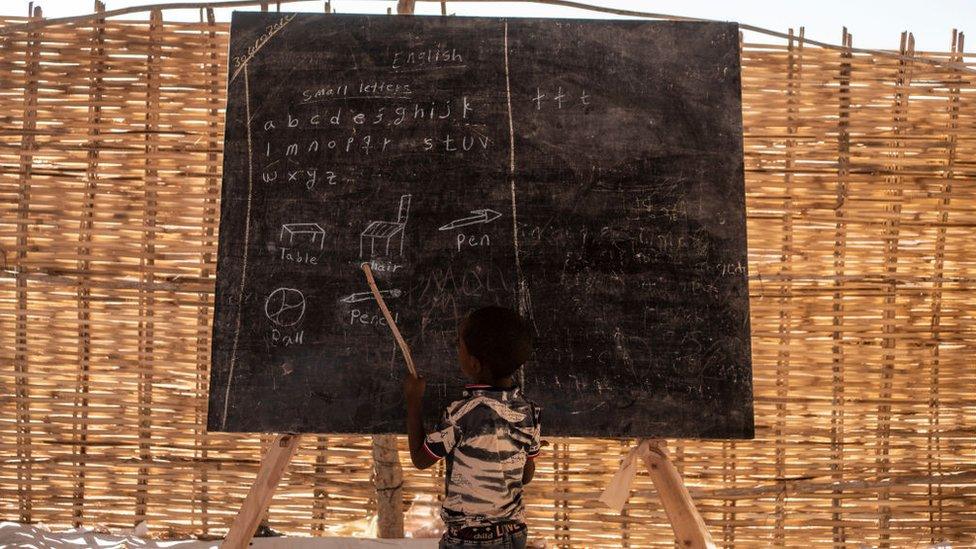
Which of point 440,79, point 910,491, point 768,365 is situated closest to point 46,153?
point 440,79

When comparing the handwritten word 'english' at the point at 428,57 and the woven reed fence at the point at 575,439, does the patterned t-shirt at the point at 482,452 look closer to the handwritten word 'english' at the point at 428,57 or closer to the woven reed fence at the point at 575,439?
the handwritten word 'english' at the point at 428,57

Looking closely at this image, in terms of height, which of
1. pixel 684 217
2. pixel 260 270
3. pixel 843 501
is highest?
pixel 684 217

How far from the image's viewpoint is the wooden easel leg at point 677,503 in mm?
2906

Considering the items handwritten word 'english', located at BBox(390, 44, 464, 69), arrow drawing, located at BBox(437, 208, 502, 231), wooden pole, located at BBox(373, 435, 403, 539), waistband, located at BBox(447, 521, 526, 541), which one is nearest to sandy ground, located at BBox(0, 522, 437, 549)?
wooden pole, located at BBox(373, 435, 403, 539)

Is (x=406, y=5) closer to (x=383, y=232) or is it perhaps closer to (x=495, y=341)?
(x=383, y=232)

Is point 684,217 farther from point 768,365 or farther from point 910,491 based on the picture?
point 910,491

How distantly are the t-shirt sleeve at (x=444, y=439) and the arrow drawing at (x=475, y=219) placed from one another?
0.73 meters

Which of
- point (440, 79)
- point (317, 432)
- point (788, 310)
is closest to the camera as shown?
point (317, 432)

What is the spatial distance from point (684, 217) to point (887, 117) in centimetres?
170

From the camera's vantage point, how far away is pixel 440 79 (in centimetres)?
323

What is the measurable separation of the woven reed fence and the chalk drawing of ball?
1.27 metres

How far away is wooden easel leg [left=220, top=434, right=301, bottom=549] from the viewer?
9.34 ft

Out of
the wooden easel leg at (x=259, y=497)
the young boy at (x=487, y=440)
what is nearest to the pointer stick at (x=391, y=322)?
the young boy at (x=487, y=440)

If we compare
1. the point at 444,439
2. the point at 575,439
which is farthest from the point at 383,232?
the point at 575,439
